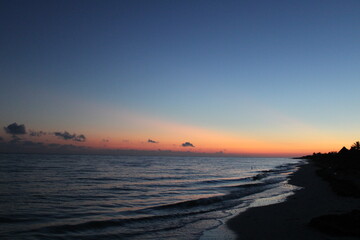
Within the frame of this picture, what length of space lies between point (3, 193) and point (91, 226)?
1491 cm

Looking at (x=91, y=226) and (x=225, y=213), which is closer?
(x=91, y=226)

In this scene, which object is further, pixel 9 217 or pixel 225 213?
pixel 225 213

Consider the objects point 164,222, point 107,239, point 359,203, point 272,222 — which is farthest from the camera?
point 359,203

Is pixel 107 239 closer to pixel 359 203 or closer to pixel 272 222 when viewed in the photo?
pixel 272 222

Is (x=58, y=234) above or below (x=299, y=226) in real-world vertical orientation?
below

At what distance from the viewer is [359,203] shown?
16703mm

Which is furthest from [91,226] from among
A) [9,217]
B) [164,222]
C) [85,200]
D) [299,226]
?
[299,226]

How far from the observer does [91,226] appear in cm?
1421

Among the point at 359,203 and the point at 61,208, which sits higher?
the point at 359,203

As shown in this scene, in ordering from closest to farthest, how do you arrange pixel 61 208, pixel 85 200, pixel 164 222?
pixel 164 222, pixel 61 208, pixel 85 200

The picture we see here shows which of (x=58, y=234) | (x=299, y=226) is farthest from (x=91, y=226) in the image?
(x=299, y=226)

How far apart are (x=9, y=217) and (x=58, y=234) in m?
4.86

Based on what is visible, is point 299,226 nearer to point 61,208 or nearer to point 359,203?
point 359,203

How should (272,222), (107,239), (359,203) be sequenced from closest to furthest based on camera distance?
(107,239) < (272,222) < (359,203)
